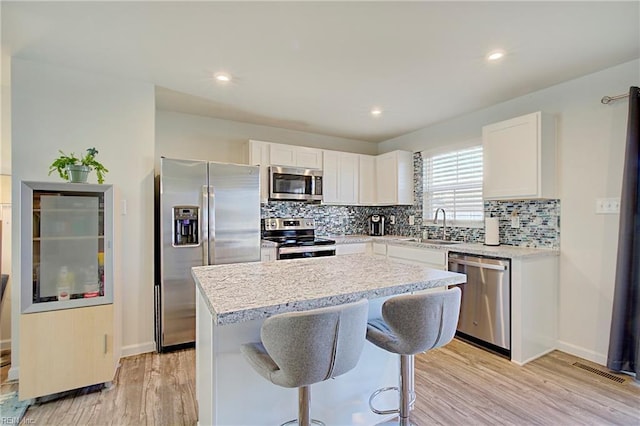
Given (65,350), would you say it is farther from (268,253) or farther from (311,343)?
(311,343)

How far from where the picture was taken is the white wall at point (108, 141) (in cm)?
242

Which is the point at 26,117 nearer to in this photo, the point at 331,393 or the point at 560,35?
the point at 331,393

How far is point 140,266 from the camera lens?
9.23ft

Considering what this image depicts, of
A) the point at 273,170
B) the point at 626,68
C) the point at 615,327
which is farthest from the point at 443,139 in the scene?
the point at 615,327

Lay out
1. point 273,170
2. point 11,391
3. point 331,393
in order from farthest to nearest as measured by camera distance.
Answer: point 273,170
point 11,391
point 331,393

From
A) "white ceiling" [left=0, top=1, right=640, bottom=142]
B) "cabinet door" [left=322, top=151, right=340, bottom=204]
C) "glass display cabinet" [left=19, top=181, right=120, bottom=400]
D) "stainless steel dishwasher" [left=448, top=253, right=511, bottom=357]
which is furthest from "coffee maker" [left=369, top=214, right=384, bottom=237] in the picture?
"glass display cabinet" [left=19, top=181, right=120, bottom=400]

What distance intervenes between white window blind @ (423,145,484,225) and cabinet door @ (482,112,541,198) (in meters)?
0.45

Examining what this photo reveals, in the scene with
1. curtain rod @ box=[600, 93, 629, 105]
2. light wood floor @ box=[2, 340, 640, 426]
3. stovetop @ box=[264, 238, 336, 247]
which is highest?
curtain rod @ box=[600, 93, 629, 105]

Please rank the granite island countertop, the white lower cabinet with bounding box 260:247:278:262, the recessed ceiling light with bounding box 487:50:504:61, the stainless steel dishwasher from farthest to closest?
the white lower cabinet with bounding box 260:247:278:262 < the stainless steel dishwasher < the recessed ceiling light with bounding box 487:50:504:61 < the granite island countertop

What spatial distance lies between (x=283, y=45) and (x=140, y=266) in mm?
2290

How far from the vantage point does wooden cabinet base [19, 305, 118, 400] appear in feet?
6.60

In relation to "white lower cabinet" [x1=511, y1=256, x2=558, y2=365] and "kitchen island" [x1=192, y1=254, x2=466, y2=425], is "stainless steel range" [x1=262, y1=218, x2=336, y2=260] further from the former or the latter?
"white lower cabinet" [x1=511, y1=256, x2=558, y2=365]

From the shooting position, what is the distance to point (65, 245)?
2238 mm

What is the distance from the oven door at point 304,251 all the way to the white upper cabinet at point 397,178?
4.05 feet
